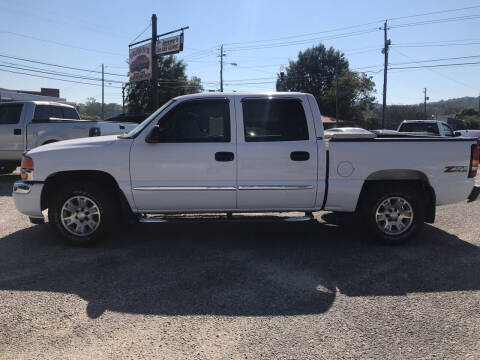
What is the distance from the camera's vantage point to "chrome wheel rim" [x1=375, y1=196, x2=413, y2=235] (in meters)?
5.43

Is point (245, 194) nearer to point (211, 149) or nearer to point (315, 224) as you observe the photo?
point (211, 149)

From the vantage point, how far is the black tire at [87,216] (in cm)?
521

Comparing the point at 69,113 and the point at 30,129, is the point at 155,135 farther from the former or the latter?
the point at 69,113

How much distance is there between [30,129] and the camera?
35.4ft

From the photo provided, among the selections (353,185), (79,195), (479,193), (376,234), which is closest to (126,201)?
(79,195)

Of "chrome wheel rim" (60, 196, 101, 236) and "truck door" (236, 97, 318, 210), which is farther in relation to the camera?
"chrome wheel rim" (60, 196, 101, 236)

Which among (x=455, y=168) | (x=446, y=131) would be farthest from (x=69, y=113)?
(x=446, y=131)

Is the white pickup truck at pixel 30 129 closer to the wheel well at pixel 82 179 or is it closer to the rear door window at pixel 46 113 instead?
the rear door window at pixel 46 113

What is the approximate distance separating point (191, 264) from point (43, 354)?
6.62 ft

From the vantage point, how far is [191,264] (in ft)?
15.7

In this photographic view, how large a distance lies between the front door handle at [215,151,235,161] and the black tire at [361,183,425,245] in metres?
1.87

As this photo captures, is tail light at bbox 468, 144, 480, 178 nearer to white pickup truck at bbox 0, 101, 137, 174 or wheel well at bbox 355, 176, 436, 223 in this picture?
wheel well at bbox 355, 176, 436, 223

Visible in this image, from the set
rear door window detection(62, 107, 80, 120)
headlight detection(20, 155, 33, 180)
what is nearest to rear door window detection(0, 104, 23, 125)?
rear door window detection(62, 107, 80, 120)

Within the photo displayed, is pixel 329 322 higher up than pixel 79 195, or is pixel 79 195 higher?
pixel 79 195
